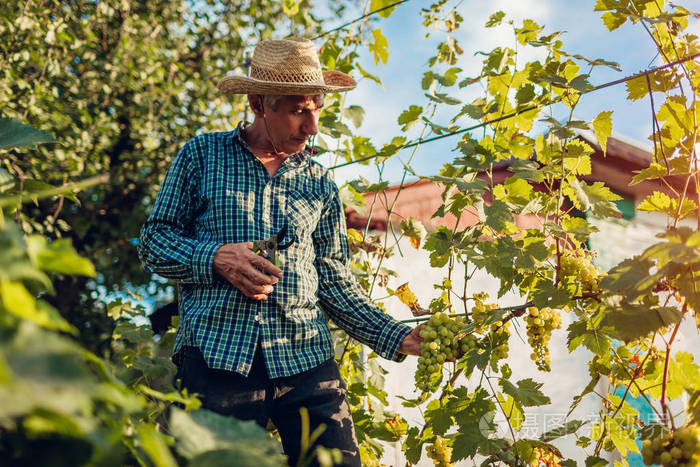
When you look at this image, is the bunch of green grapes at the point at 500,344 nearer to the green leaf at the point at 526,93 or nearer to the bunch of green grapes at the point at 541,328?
the bunch of green grapes at the point at 541,328

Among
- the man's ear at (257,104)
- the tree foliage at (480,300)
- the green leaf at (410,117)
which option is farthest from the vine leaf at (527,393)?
the man's ear at (257,104)

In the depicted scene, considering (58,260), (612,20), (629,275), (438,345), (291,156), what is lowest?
(438,345)

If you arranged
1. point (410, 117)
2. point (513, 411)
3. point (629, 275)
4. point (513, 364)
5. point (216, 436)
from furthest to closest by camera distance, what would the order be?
point (513, 364) → point (410, 117) → point (513, 411) → point (629, 275) → point (216, 436)

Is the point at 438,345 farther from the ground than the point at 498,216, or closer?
closer

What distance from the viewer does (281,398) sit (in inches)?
60.1

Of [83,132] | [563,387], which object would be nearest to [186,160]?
[563,387]

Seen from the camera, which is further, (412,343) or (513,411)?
(513,411)

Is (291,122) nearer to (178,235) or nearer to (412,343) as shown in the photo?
(178,235)

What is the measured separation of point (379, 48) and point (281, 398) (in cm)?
152

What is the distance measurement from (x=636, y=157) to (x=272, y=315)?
4225mm

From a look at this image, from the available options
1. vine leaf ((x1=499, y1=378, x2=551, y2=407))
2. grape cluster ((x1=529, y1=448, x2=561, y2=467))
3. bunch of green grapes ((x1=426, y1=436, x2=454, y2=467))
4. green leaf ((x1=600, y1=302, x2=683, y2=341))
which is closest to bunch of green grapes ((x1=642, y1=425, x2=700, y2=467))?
green leaf ((x1=600, y1=302, x2=683, y2=341))

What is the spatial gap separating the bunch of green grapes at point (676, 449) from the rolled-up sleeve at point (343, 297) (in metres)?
0.69

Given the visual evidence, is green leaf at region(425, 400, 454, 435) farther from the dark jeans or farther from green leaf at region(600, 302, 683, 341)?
green leaf at region(600, 302, 683, 341)

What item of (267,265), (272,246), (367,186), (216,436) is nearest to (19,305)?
(216,436)
